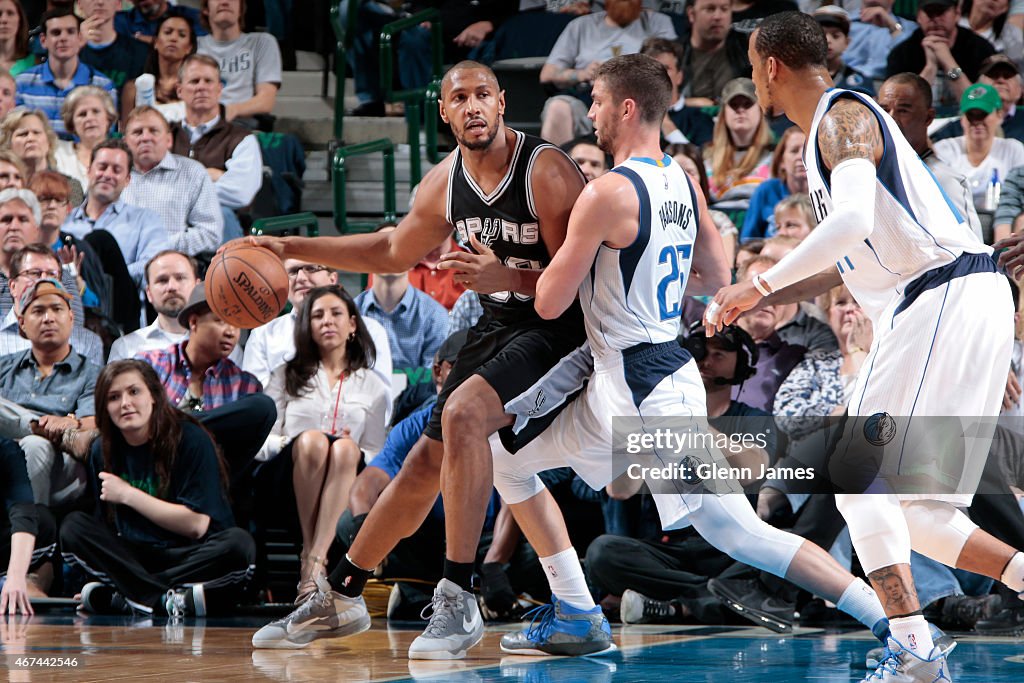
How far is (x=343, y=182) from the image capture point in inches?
360

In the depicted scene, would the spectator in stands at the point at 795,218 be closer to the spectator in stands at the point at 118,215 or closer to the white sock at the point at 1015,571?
the white sock at the point at 1015,571

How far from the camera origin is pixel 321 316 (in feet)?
22.4

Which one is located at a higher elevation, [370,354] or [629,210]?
[629,210]

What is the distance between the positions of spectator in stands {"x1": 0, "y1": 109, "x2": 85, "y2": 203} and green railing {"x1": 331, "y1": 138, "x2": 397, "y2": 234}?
1910 mm

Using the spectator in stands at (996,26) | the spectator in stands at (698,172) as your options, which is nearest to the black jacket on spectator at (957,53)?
the spectator in stands at (996,26)

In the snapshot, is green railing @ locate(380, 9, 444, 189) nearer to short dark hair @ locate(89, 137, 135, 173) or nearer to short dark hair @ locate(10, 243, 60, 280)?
short dark hair @ locate(89, 137, 135, 173)

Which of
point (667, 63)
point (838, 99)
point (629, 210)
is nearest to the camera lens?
point (838, 99)

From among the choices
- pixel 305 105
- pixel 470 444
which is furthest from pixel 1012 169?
pixel 305 105

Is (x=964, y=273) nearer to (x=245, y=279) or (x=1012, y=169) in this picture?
(x=245, y=279)

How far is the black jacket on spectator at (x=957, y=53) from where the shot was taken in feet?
30.7

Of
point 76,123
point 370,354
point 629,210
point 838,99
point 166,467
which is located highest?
point 76,123

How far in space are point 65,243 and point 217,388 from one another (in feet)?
6.41

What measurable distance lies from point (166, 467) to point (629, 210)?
3296mm

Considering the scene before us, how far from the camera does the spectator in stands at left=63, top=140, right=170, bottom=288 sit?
28.1 feet
